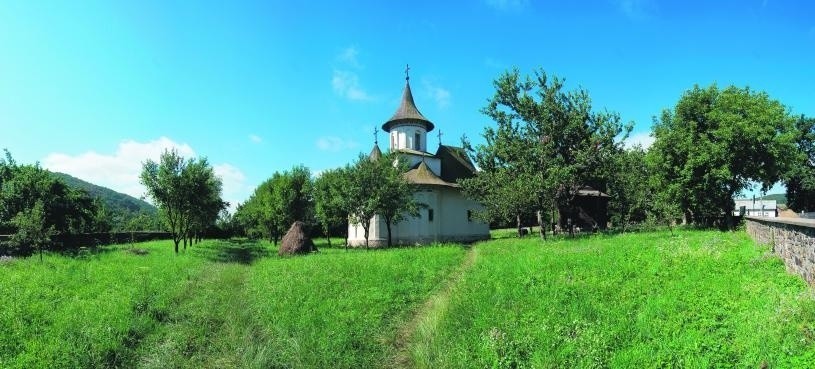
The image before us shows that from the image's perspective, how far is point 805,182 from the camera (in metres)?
45.8

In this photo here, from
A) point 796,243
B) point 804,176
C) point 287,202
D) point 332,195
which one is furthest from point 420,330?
point 804,176

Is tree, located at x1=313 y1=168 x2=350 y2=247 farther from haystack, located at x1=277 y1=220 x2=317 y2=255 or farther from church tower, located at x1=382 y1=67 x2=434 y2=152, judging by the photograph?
church tower, located at x1=382 y1=67 x2=434 y2=152

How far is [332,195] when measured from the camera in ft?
95.1

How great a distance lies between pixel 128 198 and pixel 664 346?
7401 inches

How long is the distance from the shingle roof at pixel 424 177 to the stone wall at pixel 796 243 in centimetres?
2331

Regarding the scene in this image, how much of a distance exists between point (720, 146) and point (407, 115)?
2255 centimetres

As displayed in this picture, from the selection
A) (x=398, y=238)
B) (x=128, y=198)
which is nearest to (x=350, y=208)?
(x=398, y=238)

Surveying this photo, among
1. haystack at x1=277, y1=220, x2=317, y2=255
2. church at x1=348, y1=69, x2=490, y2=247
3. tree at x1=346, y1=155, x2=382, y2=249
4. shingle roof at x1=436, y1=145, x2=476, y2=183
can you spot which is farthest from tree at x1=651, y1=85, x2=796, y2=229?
haystack at x1=277, y1=220, x2=317, y2=255

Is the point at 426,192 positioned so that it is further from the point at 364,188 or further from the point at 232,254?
the point at 232,254

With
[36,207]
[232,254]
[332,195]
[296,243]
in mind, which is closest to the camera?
[36,207]

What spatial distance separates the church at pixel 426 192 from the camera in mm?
34094

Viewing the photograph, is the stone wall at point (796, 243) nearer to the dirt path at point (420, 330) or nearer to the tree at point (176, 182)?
the dirt path at point (420, 330)

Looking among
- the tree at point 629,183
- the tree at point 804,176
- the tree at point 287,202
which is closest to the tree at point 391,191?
the tree at point 287,202

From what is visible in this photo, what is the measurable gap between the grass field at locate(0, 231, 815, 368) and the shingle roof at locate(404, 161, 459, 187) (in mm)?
20251
